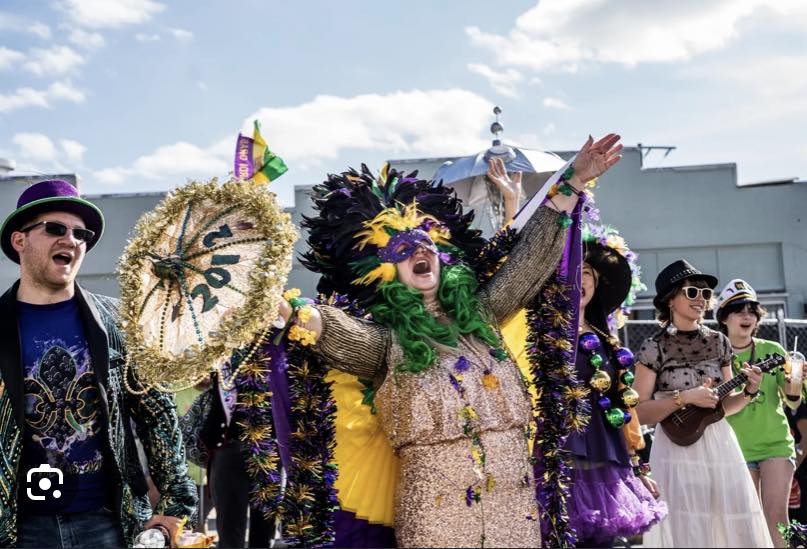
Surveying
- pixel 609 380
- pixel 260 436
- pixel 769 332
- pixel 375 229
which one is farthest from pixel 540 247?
pixel 769 332

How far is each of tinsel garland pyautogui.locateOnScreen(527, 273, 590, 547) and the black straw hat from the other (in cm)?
129

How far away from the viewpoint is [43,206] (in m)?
3.05

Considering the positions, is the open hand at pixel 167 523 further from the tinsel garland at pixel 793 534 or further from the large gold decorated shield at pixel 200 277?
Result: the tinsel garland at pixel 793 534

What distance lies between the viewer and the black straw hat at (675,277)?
480cm

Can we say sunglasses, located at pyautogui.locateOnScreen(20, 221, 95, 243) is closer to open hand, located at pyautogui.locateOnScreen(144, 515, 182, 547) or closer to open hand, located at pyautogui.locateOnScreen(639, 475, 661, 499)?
open hand, located at pyautogui.locateOnScreen(144, 515, 182, 547)

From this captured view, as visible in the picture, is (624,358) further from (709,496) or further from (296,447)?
(296,447)

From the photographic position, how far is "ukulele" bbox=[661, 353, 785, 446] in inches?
181

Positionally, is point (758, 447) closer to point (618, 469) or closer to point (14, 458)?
point (618, 469)

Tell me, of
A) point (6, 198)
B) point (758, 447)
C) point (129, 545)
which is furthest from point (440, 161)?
point (129, 545)

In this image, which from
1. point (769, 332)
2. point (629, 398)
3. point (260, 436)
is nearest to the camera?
point (260, 436)

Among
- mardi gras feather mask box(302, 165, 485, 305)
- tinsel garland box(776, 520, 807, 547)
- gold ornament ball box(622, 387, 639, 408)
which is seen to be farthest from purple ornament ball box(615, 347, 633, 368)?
tinsel garland box(776, 520, 807, 547)

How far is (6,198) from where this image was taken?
16.6 m

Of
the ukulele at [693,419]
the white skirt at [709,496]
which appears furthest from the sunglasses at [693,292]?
the white skirt at [709,496]

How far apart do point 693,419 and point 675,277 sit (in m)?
0.83
